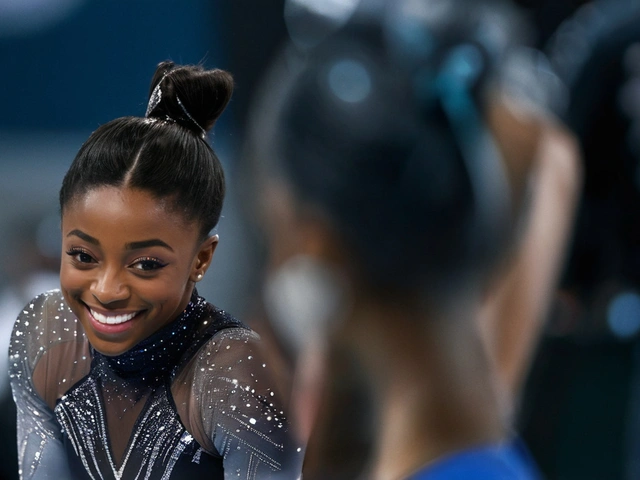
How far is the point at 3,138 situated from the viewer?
0.89 metres

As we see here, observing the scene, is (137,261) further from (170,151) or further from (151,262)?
(170,151)

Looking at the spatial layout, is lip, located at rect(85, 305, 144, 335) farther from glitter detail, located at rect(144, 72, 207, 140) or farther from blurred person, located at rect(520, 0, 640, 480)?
blurred person, located at rect(520, 0, 640, 480)

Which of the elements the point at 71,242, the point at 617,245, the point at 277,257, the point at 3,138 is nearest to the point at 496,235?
the point at 617,245

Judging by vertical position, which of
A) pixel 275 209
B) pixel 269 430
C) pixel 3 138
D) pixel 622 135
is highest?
pixel 3 138

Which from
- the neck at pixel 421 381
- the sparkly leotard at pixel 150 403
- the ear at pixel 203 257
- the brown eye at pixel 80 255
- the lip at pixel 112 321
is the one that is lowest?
the neck at pixel 421 381

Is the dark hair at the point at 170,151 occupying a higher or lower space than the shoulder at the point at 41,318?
higher

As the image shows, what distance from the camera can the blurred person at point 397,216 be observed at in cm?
86

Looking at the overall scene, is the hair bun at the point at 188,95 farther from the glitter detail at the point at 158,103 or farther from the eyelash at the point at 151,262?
the eyelash at the point at 151,262

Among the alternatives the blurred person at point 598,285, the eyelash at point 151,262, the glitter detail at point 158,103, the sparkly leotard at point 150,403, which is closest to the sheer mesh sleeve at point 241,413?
the sparkly leotard at point 150,403

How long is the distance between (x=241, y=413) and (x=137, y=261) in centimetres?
19

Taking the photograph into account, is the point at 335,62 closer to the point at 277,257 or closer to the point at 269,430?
the point at 277,257

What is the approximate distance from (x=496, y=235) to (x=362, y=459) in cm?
34

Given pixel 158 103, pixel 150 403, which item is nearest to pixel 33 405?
pixel 150 403

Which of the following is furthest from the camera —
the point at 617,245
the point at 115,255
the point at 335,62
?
the point at 617,245
